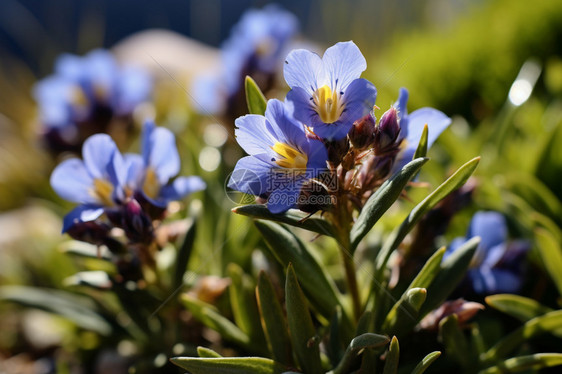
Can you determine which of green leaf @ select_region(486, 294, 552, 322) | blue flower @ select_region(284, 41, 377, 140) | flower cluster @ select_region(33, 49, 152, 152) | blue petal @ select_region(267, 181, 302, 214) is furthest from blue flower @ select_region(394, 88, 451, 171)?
flower cluster @ select_region(33, 49, 152, 152)

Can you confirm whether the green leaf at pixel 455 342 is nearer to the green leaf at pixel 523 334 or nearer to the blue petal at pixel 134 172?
the green leaf at pixel 523 334

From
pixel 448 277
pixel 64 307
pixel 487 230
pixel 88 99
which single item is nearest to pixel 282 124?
pixel 448 277

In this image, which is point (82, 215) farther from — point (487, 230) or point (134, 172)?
point (487, 230)

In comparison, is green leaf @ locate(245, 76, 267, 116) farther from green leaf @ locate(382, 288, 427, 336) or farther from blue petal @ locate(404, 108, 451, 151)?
green leaf @ locate(382, 288, 427, 336)

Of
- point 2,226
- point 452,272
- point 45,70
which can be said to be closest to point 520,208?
point 452,272

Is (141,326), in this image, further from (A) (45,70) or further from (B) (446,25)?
(B) (446,25)

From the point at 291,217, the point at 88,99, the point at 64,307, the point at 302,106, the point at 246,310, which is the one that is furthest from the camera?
the point at 88,99
